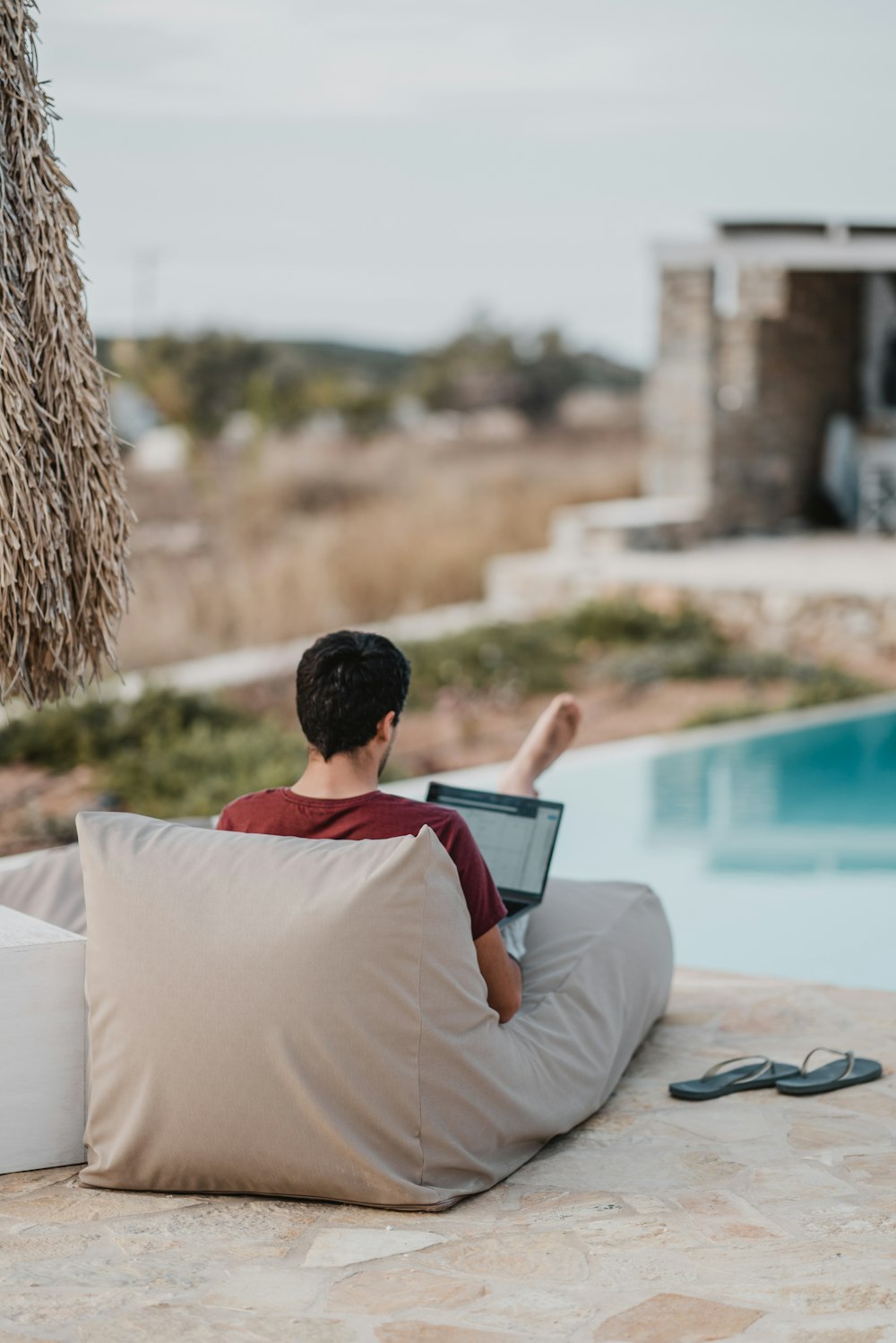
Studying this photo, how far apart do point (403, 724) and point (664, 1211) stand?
6185 millimetres

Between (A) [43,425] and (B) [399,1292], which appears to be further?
(A) [43,425]

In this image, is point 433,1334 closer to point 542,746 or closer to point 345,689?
point 345,689

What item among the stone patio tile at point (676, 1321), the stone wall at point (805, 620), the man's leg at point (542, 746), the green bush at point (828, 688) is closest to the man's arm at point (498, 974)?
the stone patio tile at point (676, 1321)

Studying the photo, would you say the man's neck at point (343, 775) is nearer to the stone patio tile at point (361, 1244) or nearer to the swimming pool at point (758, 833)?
the stone patio tile at point (361, 1244)

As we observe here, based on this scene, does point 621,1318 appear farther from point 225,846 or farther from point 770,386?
point 770,386

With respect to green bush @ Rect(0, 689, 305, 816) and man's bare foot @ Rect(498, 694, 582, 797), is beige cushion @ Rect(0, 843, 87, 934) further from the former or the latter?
green bush @ Rect(0, 689, 305, 816)

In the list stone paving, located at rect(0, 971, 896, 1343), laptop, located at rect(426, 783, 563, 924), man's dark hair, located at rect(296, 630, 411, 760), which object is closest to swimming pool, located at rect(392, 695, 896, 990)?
laptop, located at rect(426, 783, 563, 924)

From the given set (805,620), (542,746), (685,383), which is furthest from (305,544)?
(542,746)

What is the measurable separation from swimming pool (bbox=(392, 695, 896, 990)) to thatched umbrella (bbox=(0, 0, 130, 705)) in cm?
266

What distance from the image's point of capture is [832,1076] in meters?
3.40

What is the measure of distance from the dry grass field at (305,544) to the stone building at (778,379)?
182 centimetres

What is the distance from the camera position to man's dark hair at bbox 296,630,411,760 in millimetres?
2877

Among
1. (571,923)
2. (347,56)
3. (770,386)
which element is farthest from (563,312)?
(571,923)

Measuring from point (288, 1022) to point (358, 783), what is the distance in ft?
1.68
